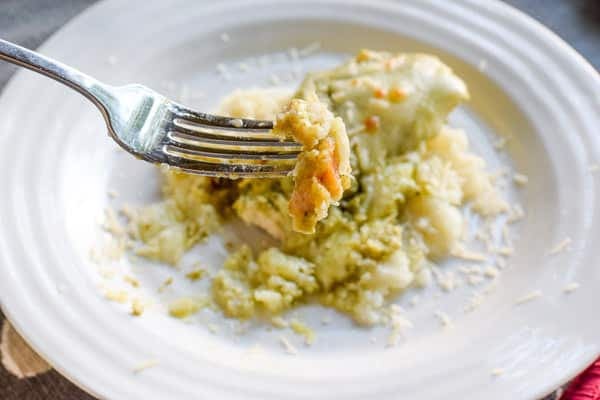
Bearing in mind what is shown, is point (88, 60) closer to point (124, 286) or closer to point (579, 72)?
point (124, 286)

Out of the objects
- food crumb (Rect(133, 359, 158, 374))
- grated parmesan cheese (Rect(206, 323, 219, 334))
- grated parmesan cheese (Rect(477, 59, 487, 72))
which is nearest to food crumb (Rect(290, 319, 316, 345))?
grated parmesan cheese (Rect(206, 323, 219, 334))

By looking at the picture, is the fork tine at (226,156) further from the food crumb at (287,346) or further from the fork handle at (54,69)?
the food crumb at (287,346)

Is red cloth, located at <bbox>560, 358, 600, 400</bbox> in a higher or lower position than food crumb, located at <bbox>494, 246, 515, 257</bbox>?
lower

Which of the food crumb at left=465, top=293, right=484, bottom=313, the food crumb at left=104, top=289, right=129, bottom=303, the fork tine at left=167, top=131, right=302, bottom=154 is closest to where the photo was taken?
the fork tine at left=167, top=131, right=302, bottom=154

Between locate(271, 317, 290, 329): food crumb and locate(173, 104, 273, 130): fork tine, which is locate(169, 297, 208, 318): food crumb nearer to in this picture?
locate(271, 317, 290, 329): food crumb

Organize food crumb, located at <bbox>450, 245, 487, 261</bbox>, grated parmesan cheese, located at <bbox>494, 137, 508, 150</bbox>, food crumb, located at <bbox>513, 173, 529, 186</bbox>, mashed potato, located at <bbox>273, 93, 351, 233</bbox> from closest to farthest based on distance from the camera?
mashed potato, located at <bbox>273, 93, 351, 233</bbox> → food crumb, located at <bbox>450, 245, 487, 261</bbox> → food crumb, located at <bbox>513, 173, 529, 186</bbox> → grated parmesan cheese, located at <bbox>494, 137, 508, 150</bbox>
